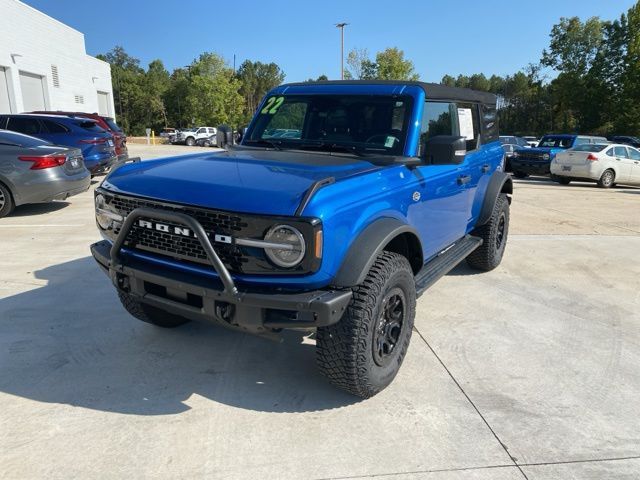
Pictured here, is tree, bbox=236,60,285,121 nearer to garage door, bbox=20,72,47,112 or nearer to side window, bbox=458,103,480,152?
garage door, bbox=20,72,47,112

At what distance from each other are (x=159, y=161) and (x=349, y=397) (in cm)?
209

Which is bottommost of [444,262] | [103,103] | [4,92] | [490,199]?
[444,262]

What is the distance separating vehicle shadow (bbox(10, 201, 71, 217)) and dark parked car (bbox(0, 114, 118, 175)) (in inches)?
72.9

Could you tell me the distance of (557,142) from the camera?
57.2 feet

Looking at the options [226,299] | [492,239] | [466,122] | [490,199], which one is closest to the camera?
[226,299]

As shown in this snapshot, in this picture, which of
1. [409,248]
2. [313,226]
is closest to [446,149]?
[409,248]

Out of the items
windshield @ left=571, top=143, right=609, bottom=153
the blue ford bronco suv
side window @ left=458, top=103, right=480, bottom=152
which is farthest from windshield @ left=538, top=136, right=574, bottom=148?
the blue ford bronco suv

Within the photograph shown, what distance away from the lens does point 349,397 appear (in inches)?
122

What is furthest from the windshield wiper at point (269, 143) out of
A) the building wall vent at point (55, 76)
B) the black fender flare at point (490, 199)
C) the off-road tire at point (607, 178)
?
the building wall vent at point (55, 76)

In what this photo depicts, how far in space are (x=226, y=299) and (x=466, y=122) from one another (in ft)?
10.4

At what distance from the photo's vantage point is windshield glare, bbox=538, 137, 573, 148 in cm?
1705

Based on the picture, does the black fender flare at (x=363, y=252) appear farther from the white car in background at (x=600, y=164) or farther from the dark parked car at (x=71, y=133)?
the white car in background at (x=600, y=164)

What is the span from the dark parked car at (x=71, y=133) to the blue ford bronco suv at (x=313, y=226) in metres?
8.50

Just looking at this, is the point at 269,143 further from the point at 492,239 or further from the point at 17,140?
the point at 17,140
